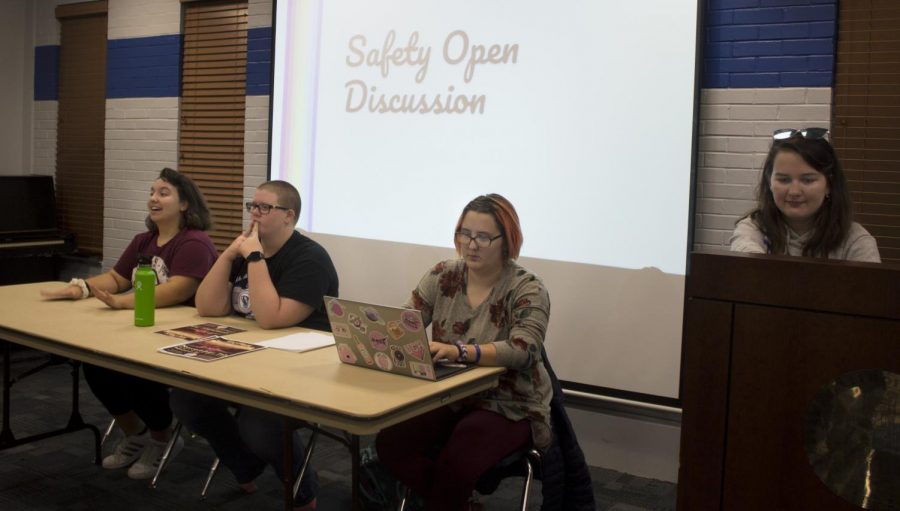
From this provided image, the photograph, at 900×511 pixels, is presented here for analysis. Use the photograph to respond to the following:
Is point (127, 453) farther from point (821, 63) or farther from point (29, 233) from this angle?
point (821, 63)

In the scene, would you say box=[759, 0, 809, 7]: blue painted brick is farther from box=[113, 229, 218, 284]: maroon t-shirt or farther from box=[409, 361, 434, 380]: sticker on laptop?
box=[113, 229, 218, 284]: maroon t-shirt

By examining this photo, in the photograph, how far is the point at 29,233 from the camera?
17.9 ft

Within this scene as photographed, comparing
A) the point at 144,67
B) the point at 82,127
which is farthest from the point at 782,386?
the point at 82,127

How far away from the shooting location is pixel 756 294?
1504 millimetres

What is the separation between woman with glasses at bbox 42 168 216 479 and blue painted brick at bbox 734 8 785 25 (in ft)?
7.48

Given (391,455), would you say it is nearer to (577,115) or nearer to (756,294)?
(756,294)

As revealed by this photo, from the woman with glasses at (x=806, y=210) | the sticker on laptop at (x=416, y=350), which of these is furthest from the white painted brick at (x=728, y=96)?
the sticker on laptop at (x=416, y=350)

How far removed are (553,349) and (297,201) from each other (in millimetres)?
1293

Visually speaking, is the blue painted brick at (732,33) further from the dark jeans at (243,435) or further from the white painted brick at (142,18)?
the white painted brick at (142,18)

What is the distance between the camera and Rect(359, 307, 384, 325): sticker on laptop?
2105 millimetres

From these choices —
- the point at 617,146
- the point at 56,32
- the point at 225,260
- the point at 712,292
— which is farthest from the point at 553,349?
the point at 56,32

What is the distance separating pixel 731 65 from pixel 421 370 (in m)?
1.91

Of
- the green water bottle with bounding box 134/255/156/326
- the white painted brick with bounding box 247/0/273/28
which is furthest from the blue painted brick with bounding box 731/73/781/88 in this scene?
the white painted brick with bounding box 247/0/273/28

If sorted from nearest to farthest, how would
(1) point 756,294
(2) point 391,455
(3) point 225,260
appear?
1. (1) point 756,294
2. (2) point 391,455
3. (3) point 225,260
